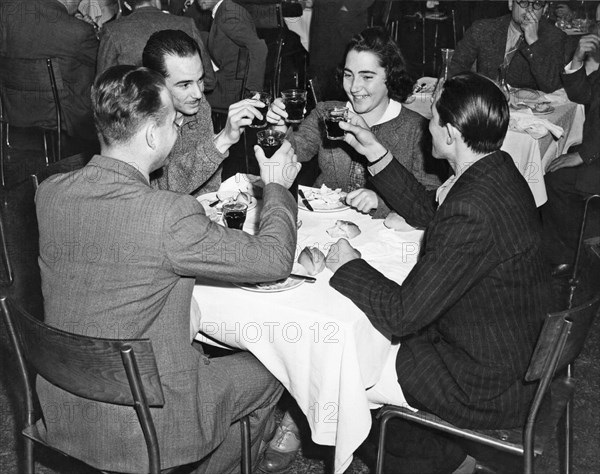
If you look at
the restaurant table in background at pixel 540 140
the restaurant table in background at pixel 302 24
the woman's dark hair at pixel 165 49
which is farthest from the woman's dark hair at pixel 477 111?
the restaurant table in background at pixel 302 24

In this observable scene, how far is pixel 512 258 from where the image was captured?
189cm

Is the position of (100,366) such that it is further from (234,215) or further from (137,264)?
(234,215)

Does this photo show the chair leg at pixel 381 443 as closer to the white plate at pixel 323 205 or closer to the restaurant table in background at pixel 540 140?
the white plate at pixel 323 205

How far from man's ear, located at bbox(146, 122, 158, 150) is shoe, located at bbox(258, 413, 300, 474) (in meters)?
1.13

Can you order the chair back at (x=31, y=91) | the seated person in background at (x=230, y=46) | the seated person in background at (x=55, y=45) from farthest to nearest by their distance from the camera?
1. the seated person in background at (x=230, y=46)
2. the seated person in background at (x=55, y=45)
3. the chair back at (x=31, y=91)

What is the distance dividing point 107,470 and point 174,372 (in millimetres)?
293

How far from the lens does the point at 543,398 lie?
6.15 feet

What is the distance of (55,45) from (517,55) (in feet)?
8.64

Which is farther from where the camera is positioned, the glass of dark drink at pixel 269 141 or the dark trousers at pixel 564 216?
the dark trousers at pixel 564 216

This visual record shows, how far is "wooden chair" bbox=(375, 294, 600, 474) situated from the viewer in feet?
5.57

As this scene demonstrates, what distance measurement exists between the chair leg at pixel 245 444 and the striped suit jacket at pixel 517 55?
2764mm

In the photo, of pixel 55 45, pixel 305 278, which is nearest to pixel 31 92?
pixel 55 45

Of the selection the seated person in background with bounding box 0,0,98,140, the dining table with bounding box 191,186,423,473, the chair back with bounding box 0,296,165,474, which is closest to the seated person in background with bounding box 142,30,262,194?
the dining table with bounding box 191,186,423,473

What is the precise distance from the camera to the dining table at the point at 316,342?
1.91 meters
